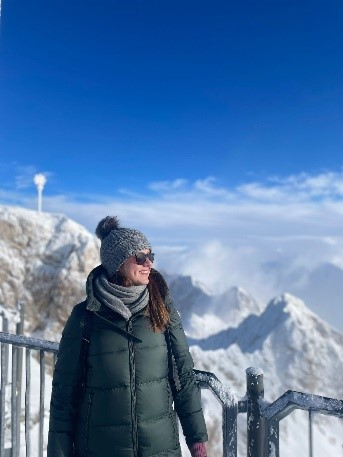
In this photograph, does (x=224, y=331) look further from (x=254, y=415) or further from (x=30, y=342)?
(x=254, y=415)

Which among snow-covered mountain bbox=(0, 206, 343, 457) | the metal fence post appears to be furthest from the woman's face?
snow-covered mountain bbox=(0, 206, 343, 457)

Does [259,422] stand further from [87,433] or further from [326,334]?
[326,334]

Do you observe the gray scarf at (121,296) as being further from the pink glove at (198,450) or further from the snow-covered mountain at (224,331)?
the snow-covered mountain at (224,331)

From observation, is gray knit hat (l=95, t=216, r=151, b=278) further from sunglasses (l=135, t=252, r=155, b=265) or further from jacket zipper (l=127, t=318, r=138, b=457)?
jacket zipper (l=127, t=318, r=138, b=457)

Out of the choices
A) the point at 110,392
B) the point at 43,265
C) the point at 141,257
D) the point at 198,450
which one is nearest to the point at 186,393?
the point at 198,450

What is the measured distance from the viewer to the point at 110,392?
2.61 m

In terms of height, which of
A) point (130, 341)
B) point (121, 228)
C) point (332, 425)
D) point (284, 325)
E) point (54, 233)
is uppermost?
point (54, 233)

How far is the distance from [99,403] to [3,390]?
2249 mm

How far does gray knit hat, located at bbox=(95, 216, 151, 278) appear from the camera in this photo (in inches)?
→ 106

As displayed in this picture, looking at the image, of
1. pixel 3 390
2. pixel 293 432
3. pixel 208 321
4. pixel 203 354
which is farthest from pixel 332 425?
pixel 3 390

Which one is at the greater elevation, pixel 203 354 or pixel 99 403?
pixel 99 403

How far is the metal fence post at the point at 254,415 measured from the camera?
311 cm

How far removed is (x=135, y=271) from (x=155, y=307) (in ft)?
0.76

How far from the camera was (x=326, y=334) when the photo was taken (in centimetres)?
3059
